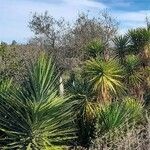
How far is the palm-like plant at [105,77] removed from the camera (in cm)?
1228

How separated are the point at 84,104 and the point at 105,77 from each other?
4.90 feet

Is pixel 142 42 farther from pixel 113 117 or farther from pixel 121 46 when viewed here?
pixel 113 117

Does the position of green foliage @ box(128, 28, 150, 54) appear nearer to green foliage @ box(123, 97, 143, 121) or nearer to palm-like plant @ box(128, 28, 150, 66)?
palm-like plant @ box(128, 28, 150, 66)

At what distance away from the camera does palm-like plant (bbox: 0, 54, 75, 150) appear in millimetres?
8500

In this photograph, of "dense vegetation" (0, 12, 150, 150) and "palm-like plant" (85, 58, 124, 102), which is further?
"palm-like plant" (85, 58, 124, 102)

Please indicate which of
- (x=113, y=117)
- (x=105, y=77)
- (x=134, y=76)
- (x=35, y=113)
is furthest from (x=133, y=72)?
(x=35, y=113)

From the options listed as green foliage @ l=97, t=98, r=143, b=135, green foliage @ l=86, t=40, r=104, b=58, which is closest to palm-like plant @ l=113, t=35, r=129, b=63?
green foliage @ l=86, t=40, r=104, b=58

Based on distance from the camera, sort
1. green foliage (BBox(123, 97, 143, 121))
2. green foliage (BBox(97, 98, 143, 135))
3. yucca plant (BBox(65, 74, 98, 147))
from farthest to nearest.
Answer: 1. yucca plant (BBox(65, 74, 98, 147))
2. green foliage (BBox(123, 97, 143, 121))
3. green foliage (BBox(97, 98, 143, 135))

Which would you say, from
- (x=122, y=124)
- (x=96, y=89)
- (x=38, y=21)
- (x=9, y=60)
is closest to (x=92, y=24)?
(x=38, y=21)

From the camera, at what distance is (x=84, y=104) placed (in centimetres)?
1138

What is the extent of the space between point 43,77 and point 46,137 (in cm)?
Answer: 105

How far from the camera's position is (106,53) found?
15.3 m

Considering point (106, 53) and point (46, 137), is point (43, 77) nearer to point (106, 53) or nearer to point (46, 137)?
point (46, 137)

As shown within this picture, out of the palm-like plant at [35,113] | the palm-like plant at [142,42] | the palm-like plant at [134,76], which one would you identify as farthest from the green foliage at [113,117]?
the palm-like plant at [142,42]
